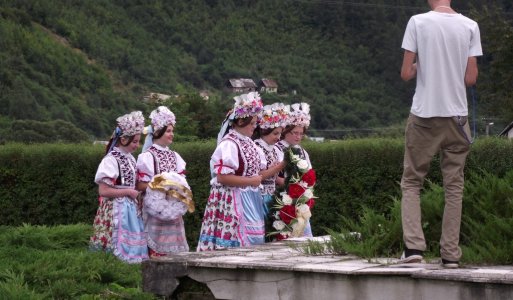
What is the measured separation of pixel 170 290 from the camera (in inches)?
257

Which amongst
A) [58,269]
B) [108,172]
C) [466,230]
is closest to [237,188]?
[58,269]

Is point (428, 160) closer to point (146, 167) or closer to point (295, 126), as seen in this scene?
point (295, 126)

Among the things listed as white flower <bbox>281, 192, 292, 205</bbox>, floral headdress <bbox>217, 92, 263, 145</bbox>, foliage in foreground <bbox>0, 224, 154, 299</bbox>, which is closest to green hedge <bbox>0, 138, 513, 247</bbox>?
white flower <bbox>281, 192, 292, 205</bbox>

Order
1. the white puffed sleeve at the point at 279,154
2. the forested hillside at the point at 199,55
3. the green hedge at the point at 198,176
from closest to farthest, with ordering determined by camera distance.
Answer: the white puffed sleeve at the point at 279,154 < the green hedge at the point at 198,176 < the forested hillside at the point at 199,55

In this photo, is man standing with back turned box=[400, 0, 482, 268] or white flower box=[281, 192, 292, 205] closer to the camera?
man standing with back turned box=[400, 0, 482, 268]

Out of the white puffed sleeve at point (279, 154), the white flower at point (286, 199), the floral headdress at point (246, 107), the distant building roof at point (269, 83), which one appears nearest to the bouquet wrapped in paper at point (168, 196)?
the white puffed sleeve at point (279, 154)

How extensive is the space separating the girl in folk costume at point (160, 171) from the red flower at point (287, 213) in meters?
1.35

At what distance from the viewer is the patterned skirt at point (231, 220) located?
880 centimetres

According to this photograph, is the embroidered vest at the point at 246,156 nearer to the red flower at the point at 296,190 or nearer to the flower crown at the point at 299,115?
the red flower at the point at 296,190

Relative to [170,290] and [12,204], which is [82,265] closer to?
[170,290]

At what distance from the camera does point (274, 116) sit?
977 centimetres

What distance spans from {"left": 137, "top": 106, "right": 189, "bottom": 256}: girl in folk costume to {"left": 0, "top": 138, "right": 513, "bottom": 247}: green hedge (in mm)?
2339

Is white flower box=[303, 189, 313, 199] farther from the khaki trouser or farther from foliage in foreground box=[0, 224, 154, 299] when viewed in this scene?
the khaki trouser

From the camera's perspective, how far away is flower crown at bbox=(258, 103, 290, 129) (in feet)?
32.0
